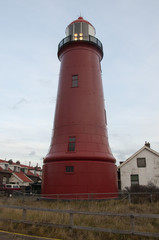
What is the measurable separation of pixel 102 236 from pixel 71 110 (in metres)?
11.3

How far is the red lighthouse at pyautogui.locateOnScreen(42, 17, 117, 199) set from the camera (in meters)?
14.6

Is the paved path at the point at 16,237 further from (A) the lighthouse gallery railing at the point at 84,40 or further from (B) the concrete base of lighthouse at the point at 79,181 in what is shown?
(A) the lighthouse gallery railing at the point at 84,40

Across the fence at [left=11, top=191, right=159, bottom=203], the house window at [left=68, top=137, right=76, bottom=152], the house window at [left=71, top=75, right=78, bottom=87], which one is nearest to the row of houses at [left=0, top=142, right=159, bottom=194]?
the fence at [left=11, top=191, right=159, bottom=203]

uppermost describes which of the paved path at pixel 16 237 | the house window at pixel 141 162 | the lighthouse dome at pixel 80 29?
the lighthouse dome at pixel 80 29

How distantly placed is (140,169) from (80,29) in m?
16.2

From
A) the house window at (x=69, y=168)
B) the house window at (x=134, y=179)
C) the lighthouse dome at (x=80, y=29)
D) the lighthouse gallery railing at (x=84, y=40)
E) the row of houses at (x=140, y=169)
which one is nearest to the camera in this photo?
the house window at (x=69, y=168)

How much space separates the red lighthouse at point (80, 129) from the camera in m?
14.6

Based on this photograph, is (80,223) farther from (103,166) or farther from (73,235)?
(103,166)

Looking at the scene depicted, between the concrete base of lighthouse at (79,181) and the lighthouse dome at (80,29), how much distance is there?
464 inches

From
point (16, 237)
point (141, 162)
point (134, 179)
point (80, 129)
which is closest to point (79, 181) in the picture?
point (80, 129)

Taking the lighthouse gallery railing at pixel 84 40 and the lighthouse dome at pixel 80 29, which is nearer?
the lighthouse gallery railing at pixel 84 40

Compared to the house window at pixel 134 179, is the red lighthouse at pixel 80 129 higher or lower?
higher

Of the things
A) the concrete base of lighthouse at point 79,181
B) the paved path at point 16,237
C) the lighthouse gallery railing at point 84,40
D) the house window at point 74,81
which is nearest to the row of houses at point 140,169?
the concrete base of lighthouse at point 79,181

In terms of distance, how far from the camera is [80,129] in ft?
53.0
